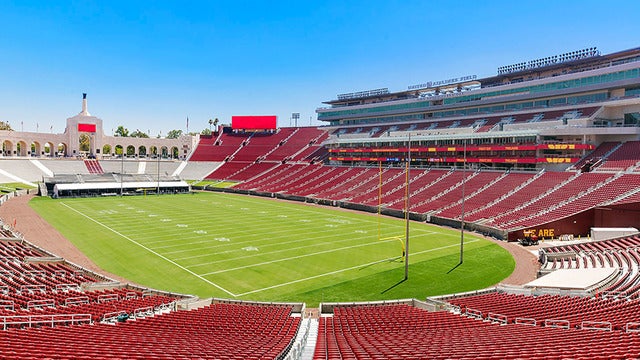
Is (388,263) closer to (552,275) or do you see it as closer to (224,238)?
(552,275)

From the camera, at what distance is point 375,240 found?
3953 centimetres

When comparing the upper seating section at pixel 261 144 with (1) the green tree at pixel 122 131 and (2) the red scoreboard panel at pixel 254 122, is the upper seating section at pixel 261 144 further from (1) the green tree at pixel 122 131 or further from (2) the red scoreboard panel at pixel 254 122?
(1) the green tree at pixel 122 131

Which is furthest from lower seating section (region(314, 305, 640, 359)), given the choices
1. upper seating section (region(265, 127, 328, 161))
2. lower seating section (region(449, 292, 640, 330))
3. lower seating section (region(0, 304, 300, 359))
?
upper seating section (region(265, 127, 328, 161))

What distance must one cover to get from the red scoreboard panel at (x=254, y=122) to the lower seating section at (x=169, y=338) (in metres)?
102

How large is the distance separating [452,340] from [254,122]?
11075 centimetres

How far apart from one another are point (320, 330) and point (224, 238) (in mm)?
24720

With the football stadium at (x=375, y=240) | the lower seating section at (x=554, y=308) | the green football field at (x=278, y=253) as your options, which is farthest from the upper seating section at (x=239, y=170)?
the lower seating section at (x=554, y=308)

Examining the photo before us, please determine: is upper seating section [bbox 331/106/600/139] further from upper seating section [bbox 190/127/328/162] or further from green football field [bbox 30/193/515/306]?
green football field [bbox 30/193/515/306]

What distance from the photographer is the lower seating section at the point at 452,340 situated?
10.3 m

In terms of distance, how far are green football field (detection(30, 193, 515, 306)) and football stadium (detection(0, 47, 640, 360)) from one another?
0.25 m

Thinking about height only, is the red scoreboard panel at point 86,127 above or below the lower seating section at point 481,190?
above

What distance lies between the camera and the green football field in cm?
2605

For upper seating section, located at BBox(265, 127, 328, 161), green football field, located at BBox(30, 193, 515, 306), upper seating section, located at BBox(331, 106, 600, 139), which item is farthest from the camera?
upper seating section, located at BBox(265, 127, 328, 161)

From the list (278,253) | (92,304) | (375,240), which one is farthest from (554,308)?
(375,240)
